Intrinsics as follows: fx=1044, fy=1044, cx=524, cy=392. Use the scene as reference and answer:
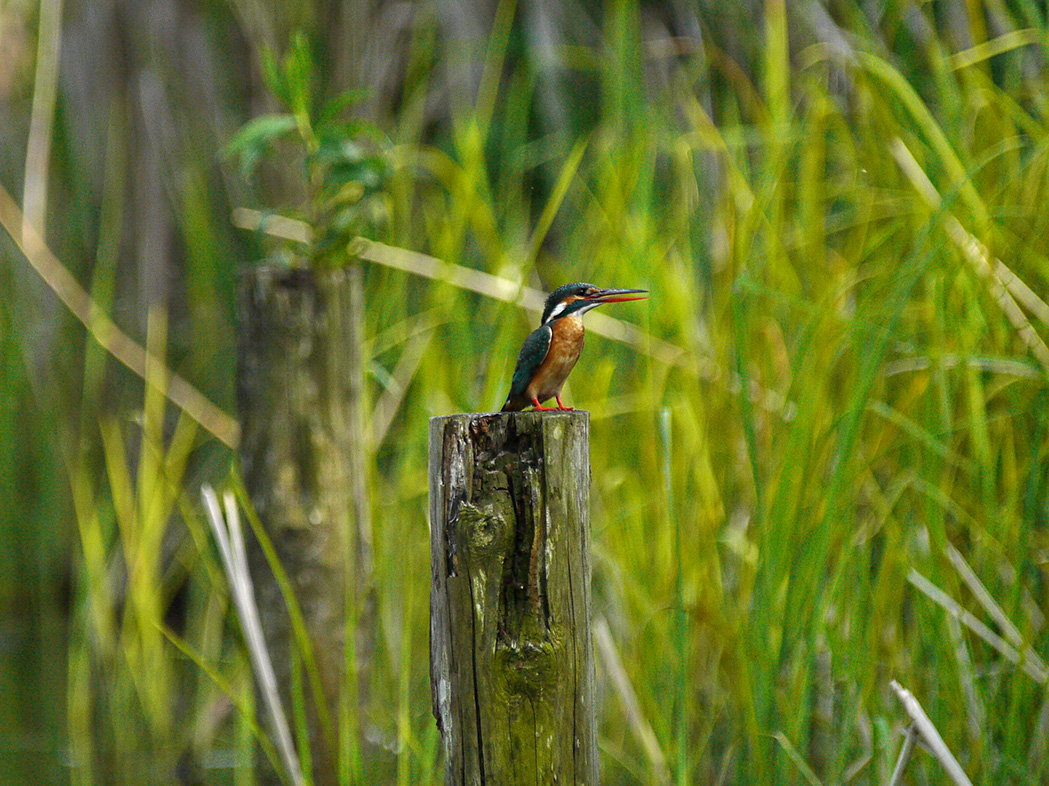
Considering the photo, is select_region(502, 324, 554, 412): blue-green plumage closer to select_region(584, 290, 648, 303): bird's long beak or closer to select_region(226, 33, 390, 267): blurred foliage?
select_region(584, 290, 648, 303): bird's long beak

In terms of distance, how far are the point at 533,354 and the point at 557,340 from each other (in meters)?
0.03

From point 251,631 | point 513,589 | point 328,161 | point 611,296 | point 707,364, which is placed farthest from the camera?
point 707,364

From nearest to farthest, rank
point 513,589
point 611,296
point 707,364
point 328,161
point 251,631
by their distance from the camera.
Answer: point 513,589, point 611,296, point 251,631, point 328,161, point 707,364

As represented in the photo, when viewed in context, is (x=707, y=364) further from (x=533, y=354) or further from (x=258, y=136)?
(x=258, y=136)

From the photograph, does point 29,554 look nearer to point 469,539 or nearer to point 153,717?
point 153,717

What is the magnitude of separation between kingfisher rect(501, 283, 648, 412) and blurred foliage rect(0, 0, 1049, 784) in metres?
0.28

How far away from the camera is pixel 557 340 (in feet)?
4.28

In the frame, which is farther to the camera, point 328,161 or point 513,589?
point 328,161

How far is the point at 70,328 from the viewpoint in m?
3.50

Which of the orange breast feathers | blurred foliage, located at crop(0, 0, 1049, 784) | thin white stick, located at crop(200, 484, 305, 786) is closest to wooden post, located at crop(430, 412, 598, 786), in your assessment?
the orange breast feathers

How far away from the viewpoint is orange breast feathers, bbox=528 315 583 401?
4.29 feet

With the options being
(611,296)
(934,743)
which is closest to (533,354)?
(611,296)

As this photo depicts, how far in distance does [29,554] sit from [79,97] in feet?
5.11

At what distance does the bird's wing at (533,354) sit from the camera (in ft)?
4.26
